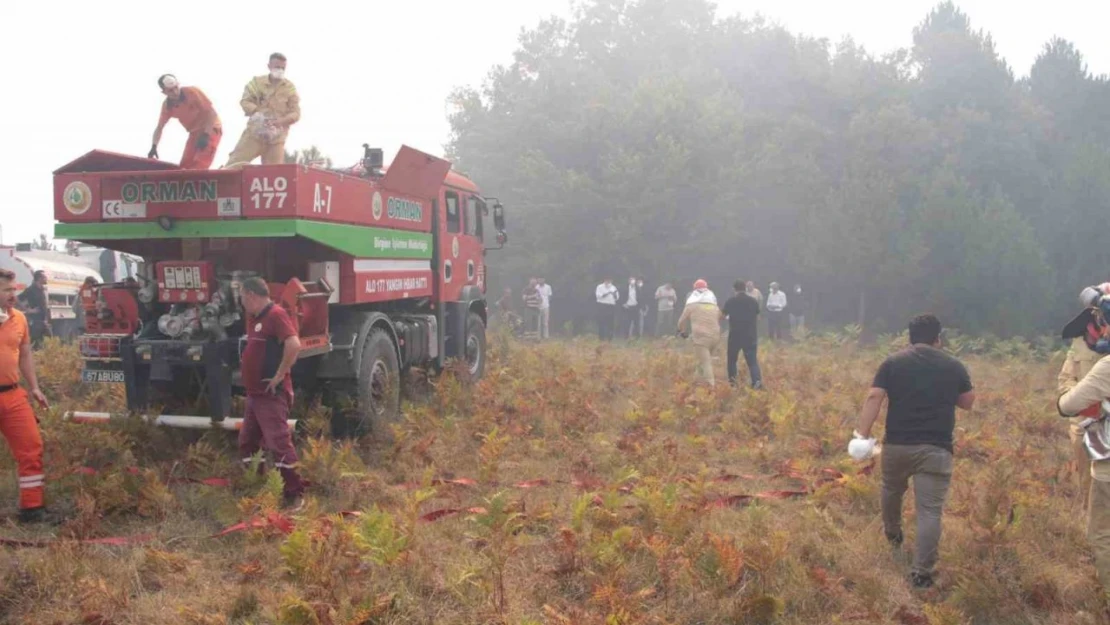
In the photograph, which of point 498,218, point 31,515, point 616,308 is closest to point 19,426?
point 31,515

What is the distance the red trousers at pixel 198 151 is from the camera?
26.4 feet

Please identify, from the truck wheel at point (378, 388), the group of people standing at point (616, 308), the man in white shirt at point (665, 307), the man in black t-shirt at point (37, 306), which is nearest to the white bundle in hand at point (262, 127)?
the truck wheel at point (378, 388)

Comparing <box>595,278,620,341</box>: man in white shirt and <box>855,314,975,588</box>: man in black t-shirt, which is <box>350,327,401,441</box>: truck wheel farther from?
<box>595,278,620,341</box>: man in white shirt

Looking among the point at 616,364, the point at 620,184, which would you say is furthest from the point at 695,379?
the point at 620,184

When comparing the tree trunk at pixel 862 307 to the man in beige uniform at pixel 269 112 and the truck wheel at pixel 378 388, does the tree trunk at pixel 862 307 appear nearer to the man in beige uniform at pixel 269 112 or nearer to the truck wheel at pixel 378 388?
the truck wheel at pixel 378 388

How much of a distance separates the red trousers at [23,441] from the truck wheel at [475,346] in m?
6.14

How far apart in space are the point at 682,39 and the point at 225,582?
3648 cm

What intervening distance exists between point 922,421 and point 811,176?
25.7 meters

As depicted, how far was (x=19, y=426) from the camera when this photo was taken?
568cm

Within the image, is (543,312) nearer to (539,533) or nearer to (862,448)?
(539,533)

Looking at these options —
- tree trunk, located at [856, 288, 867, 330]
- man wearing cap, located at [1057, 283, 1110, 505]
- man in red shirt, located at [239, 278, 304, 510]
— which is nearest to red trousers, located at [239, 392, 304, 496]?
man in red shirt, located at [239, 278, 304, 510]

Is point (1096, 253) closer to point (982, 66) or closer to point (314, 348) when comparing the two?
point (982, 66)

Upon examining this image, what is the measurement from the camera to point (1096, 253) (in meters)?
30.1

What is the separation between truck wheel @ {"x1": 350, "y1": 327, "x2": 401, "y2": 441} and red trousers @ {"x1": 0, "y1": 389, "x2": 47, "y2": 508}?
2713mm
